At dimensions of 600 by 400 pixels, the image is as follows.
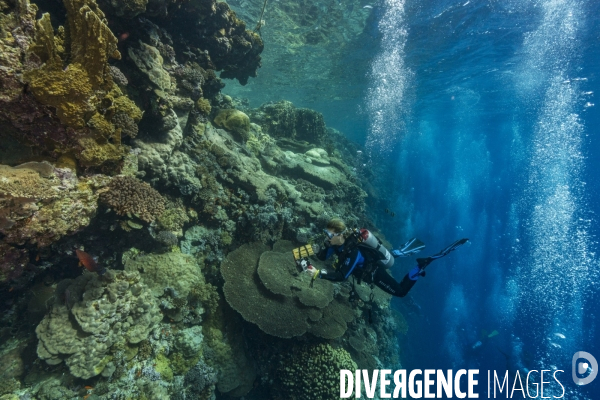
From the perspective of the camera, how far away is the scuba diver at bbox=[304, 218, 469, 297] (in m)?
6.48

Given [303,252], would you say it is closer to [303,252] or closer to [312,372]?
[303,252]

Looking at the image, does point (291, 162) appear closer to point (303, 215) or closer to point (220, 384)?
point (303, 215)

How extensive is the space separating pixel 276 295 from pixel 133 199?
4.37 m

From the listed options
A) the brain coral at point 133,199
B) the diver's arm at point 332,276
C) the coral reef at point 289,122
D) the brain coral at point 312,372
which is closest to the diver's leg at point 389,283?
the diver's arm at point 332,276

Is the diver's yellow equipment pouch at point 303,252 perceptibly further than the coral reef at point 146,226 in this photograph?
Yes

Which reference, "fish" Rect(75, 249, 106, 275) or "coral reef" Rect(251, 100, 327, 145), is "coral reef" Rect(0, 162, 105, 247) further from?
"coral reef" Rect(251, 100, 327, 145)

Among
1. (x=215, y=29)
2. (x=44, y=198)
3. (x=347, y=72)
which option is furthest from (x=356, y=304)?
(x=347, y=72)

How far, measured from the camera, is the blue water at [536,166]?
1944 centimetres

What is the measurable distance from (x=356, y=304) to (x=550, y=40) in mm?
23917

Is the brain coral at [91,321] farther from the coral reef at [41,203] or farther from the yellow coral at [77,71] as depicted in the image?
the yellow coral at [77,71]

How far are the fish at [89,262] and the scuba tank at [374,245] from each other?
530 cm

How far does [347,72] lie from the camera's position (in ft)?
105

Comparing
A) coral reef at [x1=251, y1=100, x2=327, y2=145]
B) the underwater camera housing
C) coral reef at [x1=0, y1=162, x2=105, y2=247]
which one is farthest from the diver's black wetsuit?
coral reef at [x1=251, y1=100, x2=327, y2=145]

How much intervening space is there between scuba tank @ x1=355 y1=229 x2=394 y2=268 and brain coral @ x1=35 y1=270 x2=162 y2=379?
193 inches
